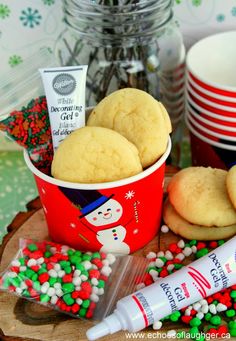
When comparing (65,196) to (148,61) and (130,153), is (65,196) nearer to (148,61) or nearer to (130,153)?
(130,153)

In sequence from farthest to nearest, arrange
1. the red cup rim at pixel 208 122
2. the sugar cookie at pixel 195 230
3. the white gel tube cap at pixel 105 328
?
the red cup rim at pixel 208 122 → the sugar cookie at pixel 195 230 → the white gel tube cap at pixel 105 328

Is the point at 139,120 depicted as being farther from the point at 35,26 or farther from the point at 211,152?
the point at 35,26

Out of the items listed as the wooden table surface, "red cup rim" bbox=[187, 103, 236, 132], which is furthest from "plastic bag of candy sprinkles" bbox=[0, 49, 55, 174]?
"red cup rim" bbox=[187, 103, 236, 132]

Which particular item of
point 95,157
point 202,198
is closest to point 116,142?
point 95,157

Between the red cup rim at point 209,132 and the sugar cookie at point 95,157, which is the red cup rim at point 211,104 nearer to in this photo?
the red cup rim at point 209,132

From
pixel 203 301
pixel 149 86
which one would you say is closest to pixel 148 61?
pixel 149 86

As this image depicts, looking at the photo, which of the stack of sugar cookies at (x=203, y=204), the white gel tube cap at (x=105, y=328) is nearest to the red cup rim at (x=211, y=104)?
the stack of sugar cookies at (x=203, y=204)
